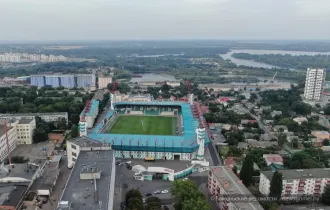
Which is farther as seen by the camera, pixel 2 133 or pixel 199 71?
pixel 199 71

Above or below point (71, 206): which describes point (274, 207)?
below

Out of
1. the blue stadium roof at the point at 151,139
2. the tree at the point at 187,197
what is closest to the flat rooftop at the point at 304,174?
the tree at the point at 187,197

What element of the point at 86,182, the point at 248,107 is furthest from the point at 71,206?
the point at 248,107

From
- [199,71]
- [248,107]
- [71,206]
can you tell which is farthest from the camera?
[199,71]

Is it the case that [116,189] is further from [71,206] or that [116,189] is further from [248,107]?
[248,107]

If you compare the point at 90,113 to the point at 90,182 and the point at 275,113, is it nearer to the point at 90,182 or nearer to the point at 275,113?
the point at 90,182

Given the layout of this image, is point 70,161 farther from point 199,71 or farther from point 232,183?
point 199,71

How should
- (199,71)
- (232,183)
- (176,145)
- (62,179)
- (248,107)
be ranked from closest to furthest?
(232,183), (62,179), (176,145), (248,107), (199,71)

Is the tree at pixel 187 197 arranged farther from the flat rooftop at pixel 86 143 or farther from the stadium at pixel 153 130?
the stadium at pixel 153 130
